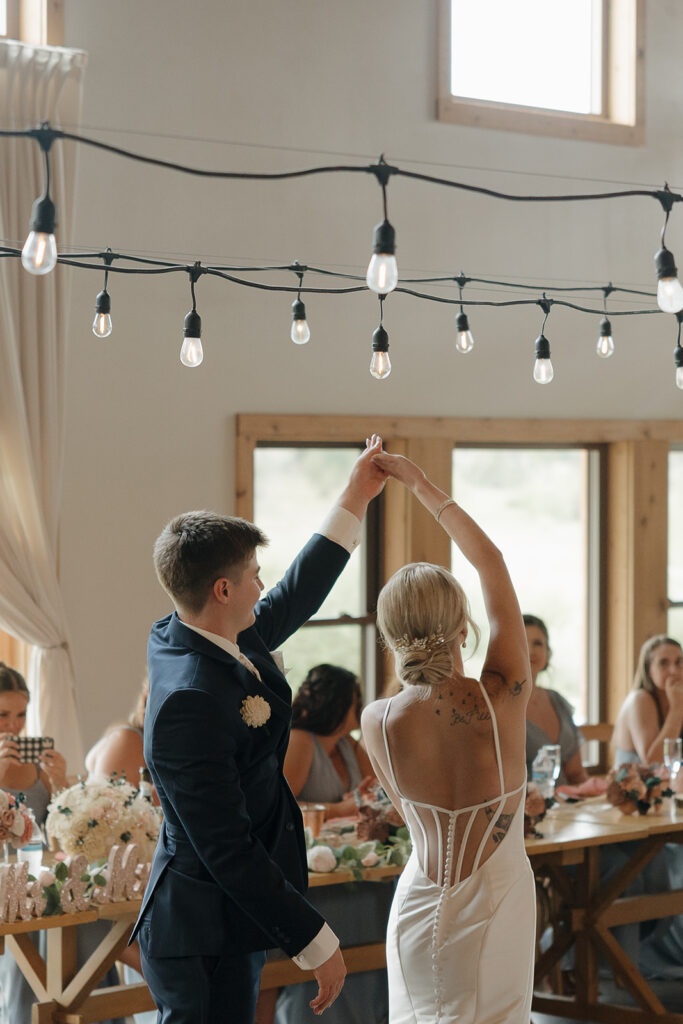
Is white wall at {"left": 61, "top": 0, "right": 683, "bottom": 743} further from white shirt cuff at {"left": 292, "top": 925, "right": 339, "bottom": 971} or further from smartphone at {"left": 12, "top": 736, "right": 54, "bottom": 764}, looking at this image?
white shirt cuff at {"left": 292, "top": 925, "right": 339, "bottom": 971}

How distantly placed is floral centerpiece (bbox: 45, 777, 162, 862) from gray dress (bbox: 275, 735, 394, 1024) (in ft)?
2.07

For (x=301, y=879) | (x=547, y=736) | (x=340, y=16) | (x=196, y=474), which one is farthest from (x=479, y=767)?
(x=340, y=16)

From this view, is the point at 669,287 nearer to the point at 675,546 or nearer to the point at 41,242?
the point at 41,242

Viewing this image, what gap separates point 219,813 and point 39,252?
1.12 metres

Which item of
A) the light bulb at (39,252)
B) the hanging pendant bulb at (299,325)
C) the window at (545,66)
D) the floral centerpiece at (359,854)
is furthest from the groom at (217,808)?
the window at (545,66)

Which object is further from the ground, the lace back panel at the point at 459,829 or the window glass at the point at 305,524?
the window glass at the point at 305,524

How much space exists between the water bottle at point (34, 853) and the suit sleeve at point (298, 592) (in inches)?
57.8

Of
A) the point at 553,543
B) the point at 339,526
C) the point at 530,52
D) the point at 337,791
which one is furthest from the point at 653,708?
the point at 530,52

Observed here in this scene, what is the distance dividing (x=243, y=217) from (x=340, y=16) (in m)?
1.15

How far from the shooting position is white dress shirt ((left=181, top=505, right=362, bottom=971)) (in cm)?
215

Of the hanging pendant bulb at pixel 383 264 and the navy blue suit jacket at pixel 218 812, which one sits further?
the hanging pendant bulb at pixel 383 264

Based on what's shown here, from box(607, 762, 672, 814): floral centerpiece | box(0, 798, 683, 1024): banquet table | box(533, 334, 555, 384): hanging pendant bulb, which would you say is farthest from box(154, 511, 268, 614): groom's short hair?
box(607, 762, 672, 814): floral centerpiece

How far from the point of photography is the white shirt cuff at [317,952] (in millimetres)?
2146

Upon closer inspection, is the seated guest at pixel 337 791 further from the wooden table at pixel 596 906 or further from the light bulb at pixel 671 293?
the light bulb at pixel 671 293
